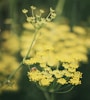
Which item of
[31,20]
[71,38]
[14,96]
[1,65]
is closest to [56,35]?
[71,38]

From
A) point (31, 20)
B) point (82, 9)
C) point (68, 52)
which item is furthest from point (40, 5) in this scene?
point (31, 20)

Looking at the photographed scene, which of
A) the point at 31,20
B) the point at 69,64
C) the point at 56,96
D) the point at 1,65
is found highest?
the point at 31,20

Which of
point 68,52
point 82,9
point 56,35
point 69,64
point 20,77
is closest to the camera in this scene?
point 69,64

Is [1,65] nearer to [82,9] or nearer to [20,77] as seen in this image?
[20,77]

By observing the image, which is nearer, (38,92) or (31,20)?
(31,20)

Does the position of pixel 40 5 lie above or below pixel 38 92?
above

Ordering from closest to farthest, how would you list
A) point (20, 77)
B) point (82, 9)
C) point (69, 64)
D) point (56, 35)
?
1. point (69, 64)
2. point (56, 35)
3. point (20, 77)
4. point (82, 9)

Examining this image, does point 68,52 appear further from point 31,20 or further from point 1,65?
point 31,20
